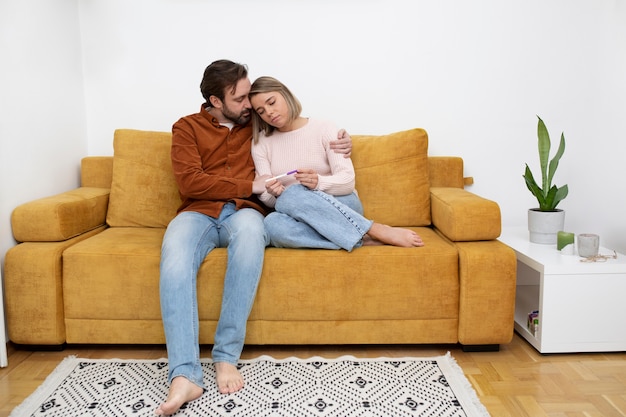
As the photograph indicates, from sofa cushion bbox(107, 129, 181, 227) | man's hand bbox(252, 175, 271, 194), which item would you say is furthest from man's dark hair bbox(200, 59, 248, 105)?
sofa cushion bbox(107, 129, 181, 227)

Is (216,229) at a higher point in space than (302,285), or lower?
higher

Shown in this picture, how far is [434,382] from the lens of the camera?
6.41ft

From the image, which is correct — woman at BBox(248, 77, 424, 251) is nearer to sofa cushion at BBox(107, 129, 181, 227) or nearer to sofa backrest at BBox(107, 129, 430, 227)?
sofa backrest at BBox(107, 129, 430, 227)

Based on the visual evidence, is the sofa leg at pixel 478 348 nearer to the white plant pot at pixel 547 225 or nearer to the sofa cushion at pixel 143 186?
the white plant pot at pixel 547 225

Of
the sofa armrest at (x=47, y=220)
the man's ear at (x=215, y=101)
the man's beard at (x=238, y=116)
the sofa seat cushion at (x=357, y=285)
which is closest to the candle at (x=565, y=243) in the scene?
the sofa seat cushion at (x=357, y=285)

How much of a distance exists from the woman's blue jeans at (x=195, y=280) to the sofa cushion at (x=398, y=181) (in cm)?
63

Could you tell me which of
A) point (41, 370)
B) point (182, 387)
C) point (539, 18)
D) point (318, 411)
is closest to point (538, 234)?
point (539, 18)

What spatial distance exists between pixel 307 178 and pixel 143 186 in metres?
0.85

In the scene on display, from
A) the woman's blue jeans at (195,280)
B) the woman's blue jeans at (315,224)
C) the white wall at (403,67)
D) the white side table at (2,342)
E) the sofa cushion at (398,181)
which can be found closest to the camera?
the woman's blue jeans at (195,280)

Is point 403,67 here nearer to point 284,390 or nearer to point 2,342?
point 284,390

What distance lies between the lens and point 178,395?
5.72ft

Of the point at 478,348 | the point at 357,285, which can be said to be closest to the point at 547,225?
the point at 478,348

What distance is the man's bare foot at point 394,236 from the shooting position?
88.0 inches

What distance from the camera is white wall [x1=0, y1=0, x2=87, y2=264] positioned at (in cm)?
230
